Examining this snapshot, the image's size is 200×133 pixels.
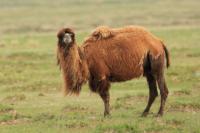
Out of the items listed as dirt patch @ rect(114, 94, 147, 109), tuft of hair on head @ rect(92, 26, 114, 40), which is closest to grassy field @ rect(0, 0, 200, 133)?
dirt patch @ rect(114, 94, 147, 109)

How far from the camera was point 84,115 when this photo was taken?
579 inches

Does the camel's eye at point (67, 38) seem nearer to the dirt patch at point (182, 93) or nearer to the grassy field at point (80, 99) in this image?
the grassy field at point (80, 99)

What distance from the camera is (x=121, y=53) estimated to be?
1422cm

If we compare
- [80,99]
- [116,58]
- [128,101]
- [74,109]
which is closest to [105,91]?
[116,58]

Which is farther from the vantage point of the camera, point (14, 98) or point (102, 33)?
point (14, 98)

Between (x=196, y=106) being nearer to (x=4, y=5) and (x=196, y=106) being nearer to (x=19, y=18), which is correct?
(x=19, y=18)

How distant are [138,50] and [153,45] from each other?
384mm

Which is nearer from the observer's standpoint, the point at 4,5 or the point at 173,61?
the point at 173,61

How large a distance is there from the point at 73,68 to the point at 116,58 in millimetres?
1086

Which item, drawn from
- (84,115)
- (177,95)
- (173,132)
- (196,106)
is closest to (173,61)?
(177,95)

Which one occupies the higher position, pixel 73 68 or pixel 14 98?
pixel 73 68

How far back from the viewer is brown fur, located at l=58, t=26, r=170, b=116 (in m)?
14.1

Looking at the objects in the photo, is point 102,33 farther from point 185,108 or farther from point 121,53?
point 185,108

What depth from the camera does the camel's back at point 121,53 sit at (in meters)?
14.1
